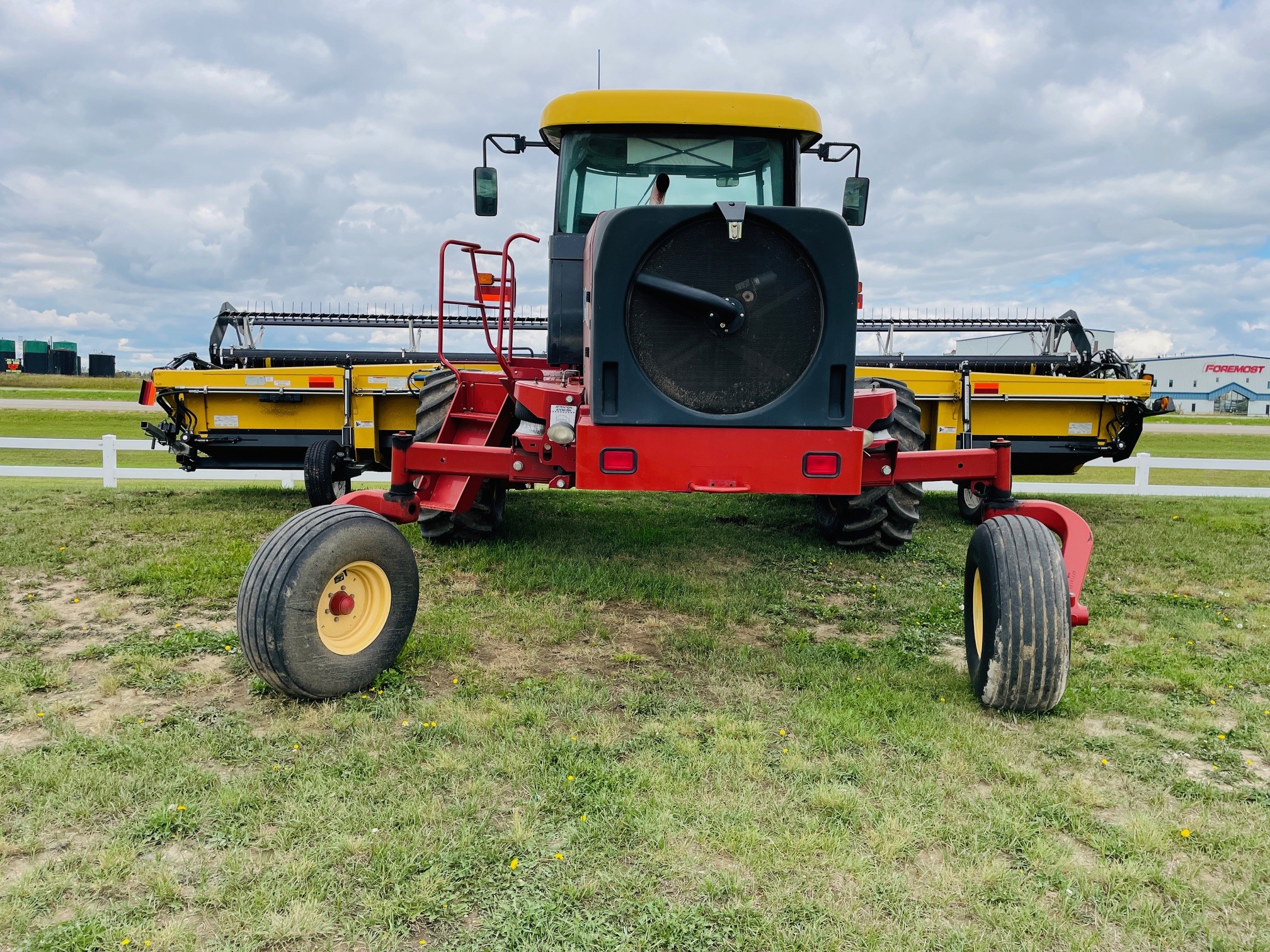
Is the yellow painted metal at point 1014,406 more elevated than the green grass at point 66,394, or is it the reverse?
the green grass at point 66,394

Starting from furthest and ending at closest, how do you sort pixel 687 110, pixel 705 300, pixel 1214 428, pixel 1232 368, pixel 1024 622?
pixel 1232 368 < pixel 1214 428 < pixel 687 110 < pixel 705 300 < pixel 1024 622

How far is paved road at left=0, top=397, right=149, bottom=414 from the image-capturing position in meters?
25.6

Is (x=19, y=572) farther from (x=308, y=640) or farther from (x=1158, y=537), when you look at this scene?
(x=1158, y=537)

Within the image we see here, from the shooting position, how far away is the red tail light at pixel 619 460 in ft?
12.4

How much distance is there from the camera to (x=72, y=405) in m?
27.3

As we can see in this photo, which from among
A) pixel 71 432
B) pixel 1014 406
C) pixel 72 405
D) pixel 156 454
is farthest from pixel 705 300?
pixel 72 405

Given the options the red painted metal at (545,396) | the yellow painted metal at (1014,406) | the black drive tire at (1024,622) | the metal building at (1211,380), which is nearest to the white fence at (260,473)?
the yellow painted metal at (1014,406)

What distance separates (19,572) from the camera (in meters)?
5.75

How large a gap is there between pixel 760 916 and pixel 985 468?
2.96 metres

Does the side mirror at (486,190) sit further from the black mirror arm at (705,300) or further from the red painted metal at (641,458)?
the black mirror arm at (705,300)

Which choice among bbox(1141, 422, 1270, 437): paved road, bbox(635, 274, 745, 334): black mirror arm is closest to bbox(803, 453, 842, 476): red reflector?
bbox(635, 274, 745, 334): black mirror arm

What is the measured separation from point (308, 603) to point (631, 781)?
5.03 feet

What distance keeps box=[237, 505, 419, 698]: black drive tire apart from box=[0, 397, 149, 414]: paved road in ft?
79.4

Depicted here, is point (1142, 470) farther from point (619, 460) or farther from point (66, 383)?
point (66, 383)
